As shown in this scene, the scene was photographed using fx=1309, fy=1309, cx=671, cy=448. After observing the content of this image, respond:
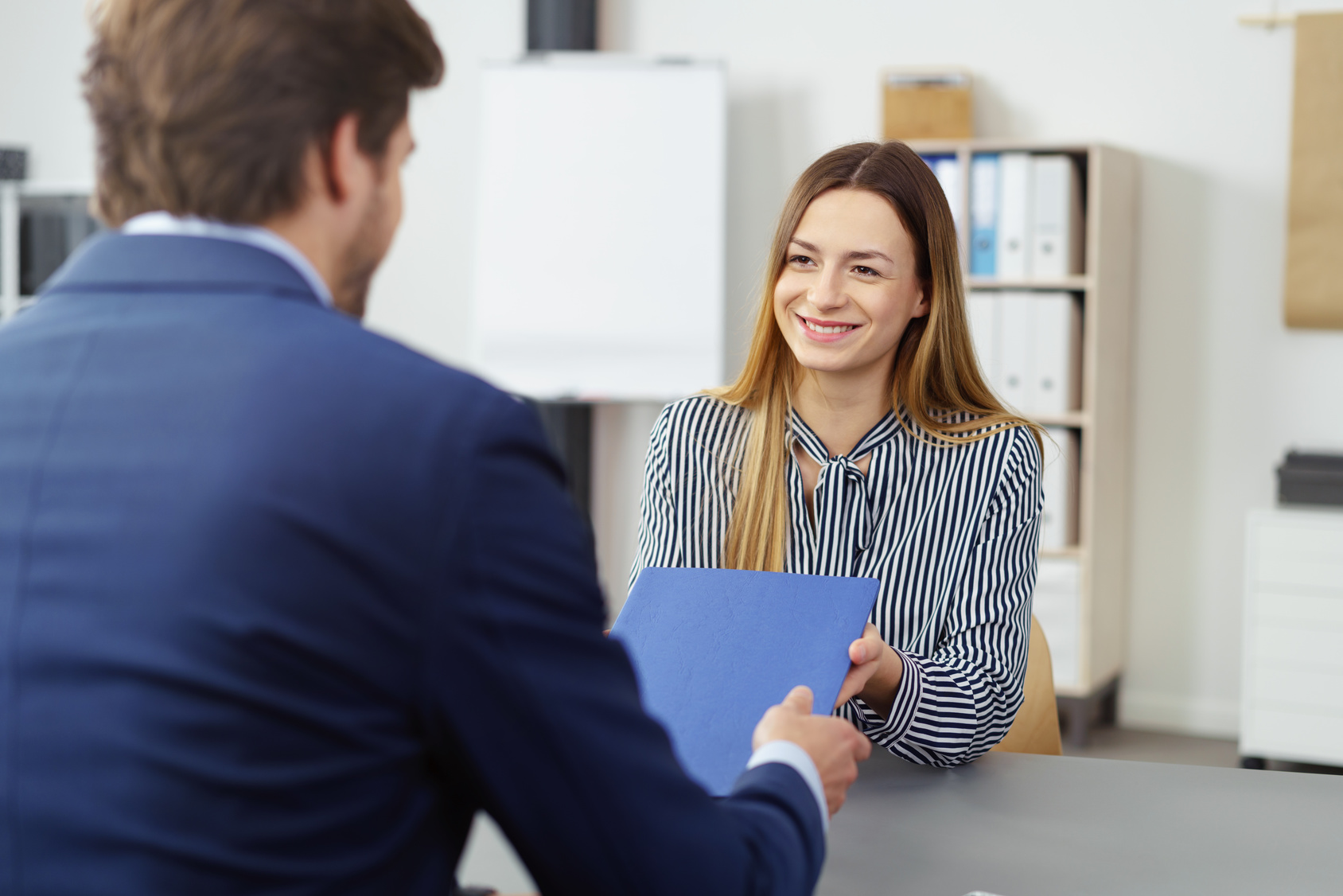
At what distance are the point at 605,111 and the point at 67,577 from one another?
3.97 metres

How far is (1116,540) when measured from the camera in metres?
4.20

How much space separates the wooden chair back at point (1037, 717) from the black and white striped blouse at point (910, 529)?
54mm

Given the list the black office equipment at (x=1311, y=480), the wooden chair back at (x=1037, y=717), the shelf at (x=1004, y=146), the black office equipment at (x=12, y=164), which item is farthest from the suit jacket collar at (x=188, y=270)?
the black office equipment at (x=12, y=164)

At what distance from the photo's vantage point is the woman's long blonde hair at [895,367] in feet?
6.03

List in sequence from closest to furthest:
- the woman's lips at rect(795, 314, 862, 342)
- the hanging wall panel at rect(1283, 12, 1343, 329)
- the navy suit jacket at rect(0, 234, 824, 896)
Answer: the navy suit jacket at rect(0, 234, 824, 896), the woman's lips at rect(795, 314, 862, 342), the hanging wall panel at rect(1283, 12, 1343, 329)

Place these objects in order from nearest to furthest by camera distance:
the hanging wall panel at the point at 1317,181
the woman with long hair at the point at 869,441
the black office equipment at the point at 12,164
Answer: the woman with long hair at the point at 869,441 < the hanging wall panel at the point at 1317,181 < the black office equipment at the point at 12,164

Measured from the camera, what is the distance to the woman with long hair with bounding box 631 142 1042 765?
1.74 meters

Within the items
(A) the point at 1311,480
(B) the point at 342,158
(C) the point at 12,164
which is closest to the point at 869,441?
(B) the point at 342,158

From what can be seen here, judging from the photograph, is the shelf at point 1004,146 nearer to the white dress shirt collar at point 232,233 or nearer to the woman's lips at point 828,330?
the woman's lips at point 828,330

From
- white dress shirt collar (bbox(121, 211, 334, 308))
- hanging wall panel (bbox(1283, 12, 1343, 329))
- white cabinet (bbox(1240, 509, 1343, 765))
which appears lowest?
white cabinet (bbox(1240, 509, 1343, 765))

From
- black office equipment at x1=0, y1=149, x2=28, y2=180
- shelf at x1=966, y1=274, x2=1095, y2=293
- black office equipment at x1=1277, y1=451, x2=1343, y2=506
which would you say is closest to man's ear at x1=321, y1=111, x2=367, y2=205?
shelf at x1=966, y1=274, x2=1095, y2=293

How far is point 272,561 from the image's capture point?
2.22 ft

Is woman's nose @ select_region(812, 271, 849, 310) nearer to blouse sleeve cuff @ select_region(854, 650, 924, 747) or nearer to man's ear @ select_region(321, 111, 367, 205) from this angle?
blouse sleeve cuff @ select_region(854, 650, 924, 747)

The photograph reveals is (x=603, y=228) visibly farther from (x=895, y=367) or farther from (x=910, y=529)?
(x=910, y=529)
